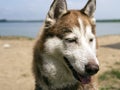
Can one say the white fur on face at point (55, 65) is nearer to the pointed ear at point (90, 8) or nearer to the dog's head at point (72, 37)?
the dog's head at point (72, 37)

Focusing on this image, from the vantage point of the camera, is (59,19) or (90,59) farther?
(59,19)

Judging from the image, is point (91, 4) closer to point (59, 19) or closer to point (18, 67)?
point (59, 19)

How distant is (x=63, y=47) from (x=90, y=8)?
72 centimetres

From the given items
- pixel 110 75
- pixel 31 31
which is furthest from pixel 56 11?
pixel 31 31

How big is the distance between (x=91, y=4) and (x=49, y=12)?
23.6 inches

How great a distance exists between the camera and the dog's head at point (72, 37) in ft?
16.9

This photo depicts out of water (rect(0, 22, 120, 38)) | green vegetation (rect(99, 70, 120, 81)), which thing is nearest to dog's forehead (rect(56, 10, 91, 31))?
water (rect(0, 22, 120, 38))

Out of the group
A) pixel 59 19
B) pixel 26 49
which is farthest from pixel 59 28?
pixel 26 49

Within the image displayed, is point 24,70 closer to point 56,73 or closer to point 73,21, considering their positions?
point 56,73

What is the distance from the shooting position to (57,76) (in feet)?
18.0

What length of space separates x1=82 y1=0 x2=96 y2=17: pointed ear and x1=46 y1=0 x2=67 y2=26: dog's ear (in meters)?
0.30

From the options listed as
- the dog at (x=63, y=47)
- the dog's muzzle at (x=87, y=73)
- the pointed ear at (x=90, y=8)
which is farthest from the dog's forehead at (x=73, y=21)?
the dog's muzzle at (x=87, y=73)

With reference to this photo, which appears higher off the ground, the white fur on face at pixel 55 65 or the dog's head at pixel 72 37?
the dog's head at pixel 72 37

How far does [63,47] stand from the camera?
5.36 meters
